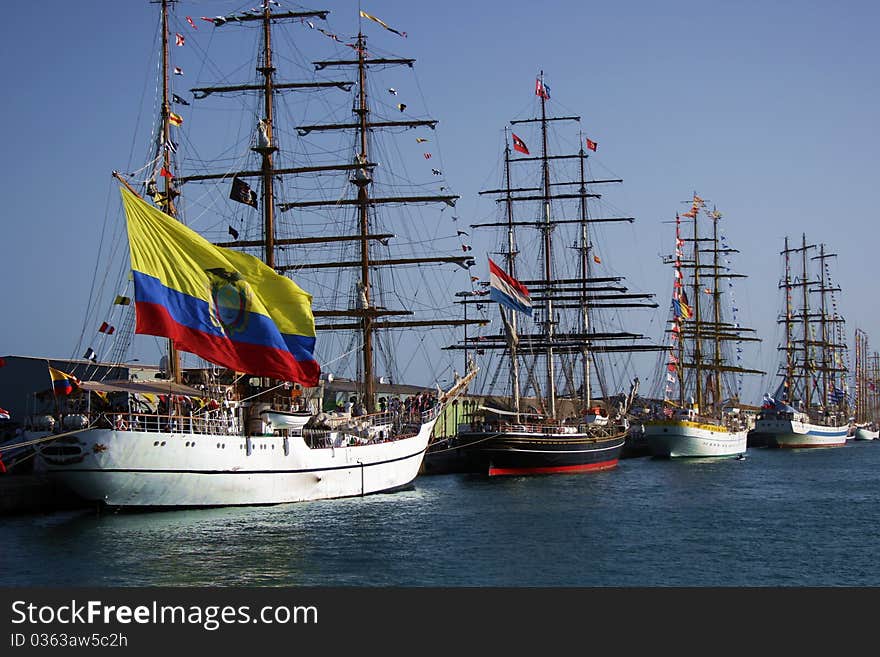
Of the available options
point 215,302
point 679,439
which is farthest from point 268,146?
point 679,439

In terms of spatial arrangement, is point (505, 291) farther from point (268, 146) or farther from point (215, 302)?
point (215, 302)

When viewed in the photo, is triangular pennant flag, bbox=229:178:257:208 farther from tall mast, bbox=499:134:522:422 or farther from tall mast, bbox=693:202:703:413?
tall mast, bbox=693:202:703:413

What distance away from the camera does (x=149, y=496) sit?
133 ft

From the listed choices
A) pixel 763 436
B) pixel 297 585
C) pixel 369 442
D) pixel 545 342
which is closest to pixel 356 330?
pixel 369 442

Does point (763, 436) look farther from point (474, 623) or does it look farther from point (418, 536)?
point (474, 623)

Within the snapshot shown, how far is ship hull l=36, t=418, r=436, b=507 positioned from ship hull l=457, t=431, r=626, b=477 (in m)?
16.3

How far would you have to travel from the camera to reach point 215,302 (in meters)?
43.4

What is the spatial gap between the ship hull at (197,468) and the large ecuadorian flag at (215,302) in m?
3.36

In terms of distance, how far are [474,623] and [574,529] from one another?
732 inches

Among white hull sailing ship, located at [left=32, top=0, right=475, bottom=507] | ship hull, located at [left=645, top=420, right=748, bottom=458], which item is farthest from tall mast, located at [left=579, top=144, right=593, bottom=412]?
white hull sailing ship, located at [left=32, top=0, right=475, bottom=507]

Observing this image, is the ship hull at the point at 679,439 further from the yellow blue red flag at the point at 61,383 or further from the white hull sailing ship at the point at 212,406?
the yellow blue red flag at the point at 61,383

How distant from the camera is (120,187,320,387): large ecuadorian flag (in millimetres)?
41156

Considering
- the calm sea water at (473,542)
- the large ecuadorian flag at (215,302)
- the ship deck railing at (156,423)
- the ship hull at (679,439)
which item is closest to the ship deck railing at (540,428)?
the calm sea water at (473,542)

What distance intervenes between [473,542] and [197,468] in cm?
1205
